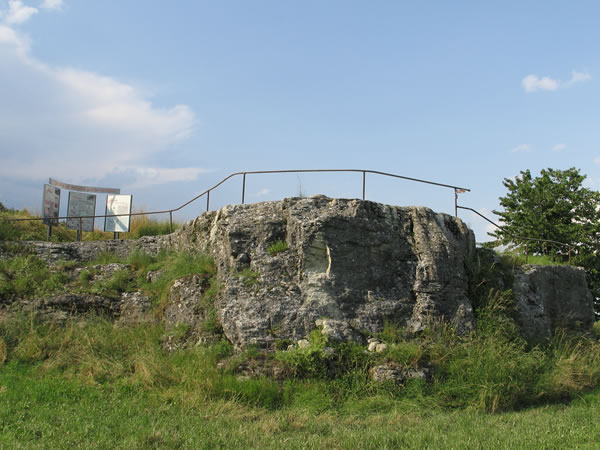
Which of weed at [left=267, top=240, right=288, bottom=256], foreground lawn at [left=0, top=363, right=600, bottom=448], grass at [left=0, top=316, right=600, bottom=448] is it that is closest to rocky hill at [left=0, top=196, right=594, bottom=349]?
weed at [left=267, top=240, right=288, bottom=256]

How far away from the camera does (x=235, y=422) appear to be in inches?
344

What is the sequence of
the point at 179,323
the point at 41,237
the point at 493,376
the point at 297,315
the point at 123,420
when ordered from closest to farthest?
the point at 123,420 < the point at 493,376 < the point at 297,315 < the point at 179,323 < the point at 41,237

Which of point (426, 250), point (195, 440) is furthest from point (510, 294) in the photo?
point (195, 440)

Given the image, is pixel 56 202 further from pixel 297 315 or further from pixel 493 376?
pixel 493 376

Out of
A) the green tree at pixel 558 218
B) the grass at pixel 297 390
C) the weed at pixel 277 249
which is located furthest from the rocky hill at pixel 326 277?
the green tree at pixel 558 218

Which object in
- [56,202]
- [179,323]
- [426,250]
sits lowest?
[179,323]

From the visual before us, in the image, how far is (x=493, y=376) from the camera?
10633 mm

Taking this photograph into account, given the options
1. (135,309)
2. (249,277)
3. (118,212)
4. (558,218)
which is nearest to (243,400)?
(249,277)

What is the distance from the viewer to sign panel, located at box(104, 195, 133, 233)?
19062 mm

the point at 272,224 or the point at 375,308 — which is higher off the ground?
the point at 272,224

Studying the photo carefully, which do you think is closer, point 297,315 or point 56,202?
point 297,315

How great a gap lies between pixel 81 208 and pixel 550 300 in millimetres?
15465

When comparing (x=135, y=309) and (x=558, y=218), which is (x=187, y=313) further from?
(x=558, y=218)

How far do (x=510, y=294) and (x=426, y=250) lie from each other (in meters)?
2.53
